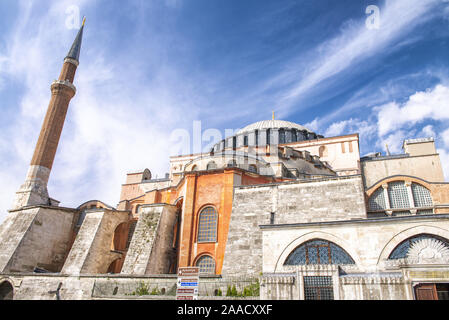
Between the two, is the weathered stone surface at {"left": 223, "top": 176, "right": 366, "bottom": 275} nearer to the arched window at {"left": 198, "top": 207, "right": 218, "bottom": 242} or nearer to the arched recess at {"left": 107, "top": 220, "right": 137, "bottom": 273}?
the arched window at {"left": 198, "top": 207, "right": 218, "bottom": 242}

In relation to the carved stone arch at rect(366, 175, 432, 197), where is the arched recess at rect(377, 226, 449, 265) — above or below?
below

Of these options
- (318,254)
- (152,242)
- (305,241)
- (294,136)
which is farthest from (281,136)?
(318,254)

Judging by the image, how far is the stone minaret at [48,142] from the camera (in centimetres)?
2456

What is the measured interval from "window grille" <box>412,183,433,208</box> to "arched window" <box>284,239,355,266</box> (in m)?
8.57

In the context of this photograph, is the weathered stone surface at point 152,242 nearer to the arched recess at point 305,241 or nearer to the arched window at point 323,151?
the arched recess at point 305,241

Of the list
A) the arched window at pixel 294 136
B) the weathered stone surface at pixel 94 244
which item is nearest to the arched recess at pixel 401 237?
the weathered stone surface at pixel 94 244

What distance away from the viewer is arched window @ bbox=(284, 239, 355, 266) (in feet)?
38.5

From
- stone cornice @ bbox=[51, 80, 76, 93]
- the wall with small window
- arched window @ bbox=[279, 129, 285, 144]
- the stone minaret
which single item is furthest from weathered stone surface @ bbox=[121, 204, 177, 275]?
arched window @ bbox=[279, 129, 285, 144]

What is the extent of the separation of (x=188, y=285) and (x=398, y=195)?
49.9ft

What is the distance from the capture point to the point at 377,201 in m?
18.5
